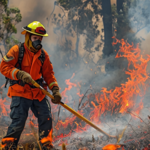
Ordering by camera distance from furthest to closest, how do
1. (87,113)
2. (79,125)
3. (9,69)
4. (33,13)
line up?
(33,13), (87,113), (79,125), (9,69)

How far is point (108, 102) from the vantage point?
6340mm

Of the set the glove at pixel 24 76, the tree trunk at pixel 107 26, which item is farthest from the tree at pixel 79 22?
the glove at pixel 24 76

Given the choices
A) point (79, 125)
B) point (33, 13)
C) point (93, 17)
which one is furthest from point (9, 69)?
point (93, 17)

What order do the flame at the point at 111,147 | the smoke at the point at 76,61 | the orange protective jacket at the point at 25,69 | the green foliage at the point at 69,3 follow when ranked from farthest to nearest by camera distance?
1. the green foliage at the point at 69,3
2. the smoke at the point at 76,61
3. the flame at the point at 111,147
4. the orange protective jacket at the point at 25,69

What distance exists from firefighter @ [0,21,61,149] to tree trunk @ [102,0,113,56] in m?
7.66

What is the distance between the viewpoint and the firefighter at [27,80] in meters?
3.39

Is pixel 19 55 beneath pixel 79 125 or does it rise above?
above

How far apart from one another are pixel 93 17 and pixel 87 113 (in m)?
7.09

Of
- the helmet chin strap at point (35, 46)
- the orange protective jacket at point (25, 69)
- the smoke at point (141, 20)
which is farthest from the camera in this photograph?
the smoke at point (141, 20)

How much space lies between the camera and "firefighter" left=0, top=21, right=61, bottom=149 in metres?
3.39

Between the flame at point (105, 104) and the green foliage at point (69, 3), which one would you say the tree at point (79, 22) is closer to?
the green foliage at point (69, 3)

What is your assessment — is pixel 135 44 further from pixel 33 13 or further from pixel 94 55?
pixel 33 13

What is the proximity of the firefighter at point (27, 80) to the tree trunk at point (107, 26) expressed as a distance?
766 cm

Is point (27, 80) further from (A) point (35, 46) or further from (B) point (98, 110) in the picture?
(B) point (98, 110)
